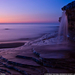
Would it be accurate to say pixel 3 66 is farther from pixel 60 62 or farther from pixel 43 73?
pixel 60 62

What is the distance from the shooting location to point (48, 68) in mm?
6648

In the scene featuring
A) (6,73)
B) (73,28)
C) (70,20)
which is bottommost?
→ (6,73)

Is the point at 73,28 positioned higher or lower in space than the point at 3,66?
higher

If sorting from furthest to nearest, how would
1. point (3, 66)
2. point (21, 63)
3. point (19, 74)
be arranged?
point (3, 66) → point (21, 63) → point (19, 74)

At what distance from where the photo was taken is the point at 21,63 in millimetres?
7516

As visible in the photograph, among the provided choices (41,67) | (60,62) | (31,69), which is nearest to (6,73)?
(31,69)

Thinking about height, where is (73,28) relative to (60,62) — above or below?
above

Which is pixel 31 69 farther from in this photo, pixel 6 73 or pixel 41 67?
pixel 6 73

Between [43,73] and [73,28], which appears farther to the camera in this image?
[73,28]

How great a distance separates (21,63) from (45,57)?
1.76 m

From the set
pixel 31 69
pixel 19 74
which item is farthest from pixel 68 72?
pixel 19 74

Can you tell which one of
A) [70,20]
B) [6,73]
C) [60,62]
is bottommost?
[6,73]

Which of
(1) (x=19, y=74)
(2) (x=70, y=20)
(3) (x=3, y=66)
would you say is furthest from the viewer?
(2) (x=70, y=20)

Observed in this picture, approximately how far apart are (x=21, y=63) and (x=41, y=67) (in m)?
1.51
